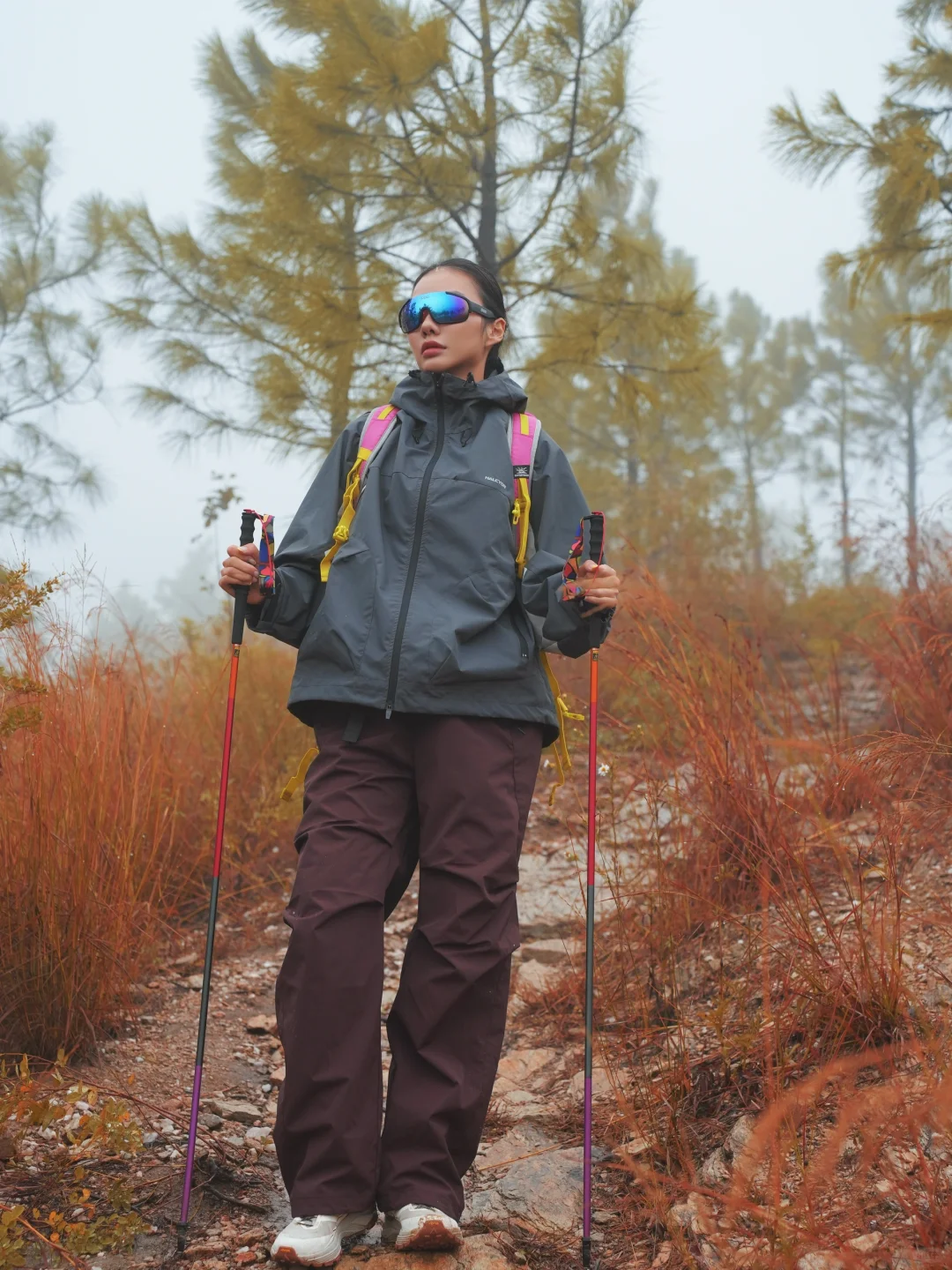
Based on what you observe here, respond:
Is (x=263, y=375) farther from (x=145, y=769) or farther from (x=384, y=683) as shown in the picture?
(x=384, y=683)

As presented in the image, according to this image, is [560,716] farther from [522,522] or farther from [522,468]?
[522,468]

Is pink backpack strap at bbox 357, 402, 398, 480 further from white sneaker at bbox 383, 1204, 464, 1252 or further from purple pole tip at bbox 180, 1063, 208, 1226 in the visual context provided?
white sneaker at bbox 383, 1204, 464, 1252

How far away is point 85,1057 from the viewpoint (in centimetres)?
258

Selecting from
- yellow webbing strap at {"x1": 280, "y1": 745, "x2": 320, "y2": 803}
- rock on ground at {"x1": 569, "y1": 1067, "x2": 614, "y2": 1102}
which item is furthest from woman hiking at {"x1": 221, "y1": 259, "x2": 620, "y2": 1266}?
rock on ground at {"x1": 569, "y1": 1067, "x2": 614, "y2": 1102}

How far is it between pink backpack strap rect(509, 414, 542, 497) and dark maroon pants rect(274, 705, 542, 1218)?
0.57 m

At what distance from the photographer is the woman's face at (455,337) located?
2.41 metres

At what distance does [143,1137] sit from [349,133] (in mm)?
6170

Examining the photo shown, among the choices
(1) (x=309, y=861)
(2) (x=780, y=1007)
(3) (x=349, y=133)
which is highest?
(3) (x=349, y=133)

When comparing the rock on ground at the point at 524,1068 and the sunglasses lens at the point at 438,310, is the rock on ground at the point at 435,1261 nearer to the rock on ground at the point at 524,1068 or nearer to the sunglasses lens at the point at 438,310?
the rock on ground at the point at 524,1068

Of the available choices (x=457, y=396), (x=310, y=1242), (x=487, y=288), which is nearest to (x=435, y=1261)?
(x=310, y=1242)

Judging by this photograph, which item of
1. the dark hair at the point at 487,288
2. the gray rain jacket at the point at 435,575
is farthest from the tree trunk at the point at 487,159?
the gray rain jacket at the point at 435,575

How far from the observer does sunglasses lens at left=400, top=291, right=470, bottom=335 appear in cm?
240

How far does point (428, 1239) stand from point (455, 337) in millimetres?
1833

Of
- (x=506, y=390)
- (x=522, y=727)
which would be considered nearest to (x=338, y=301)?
(x=506, y=390)
